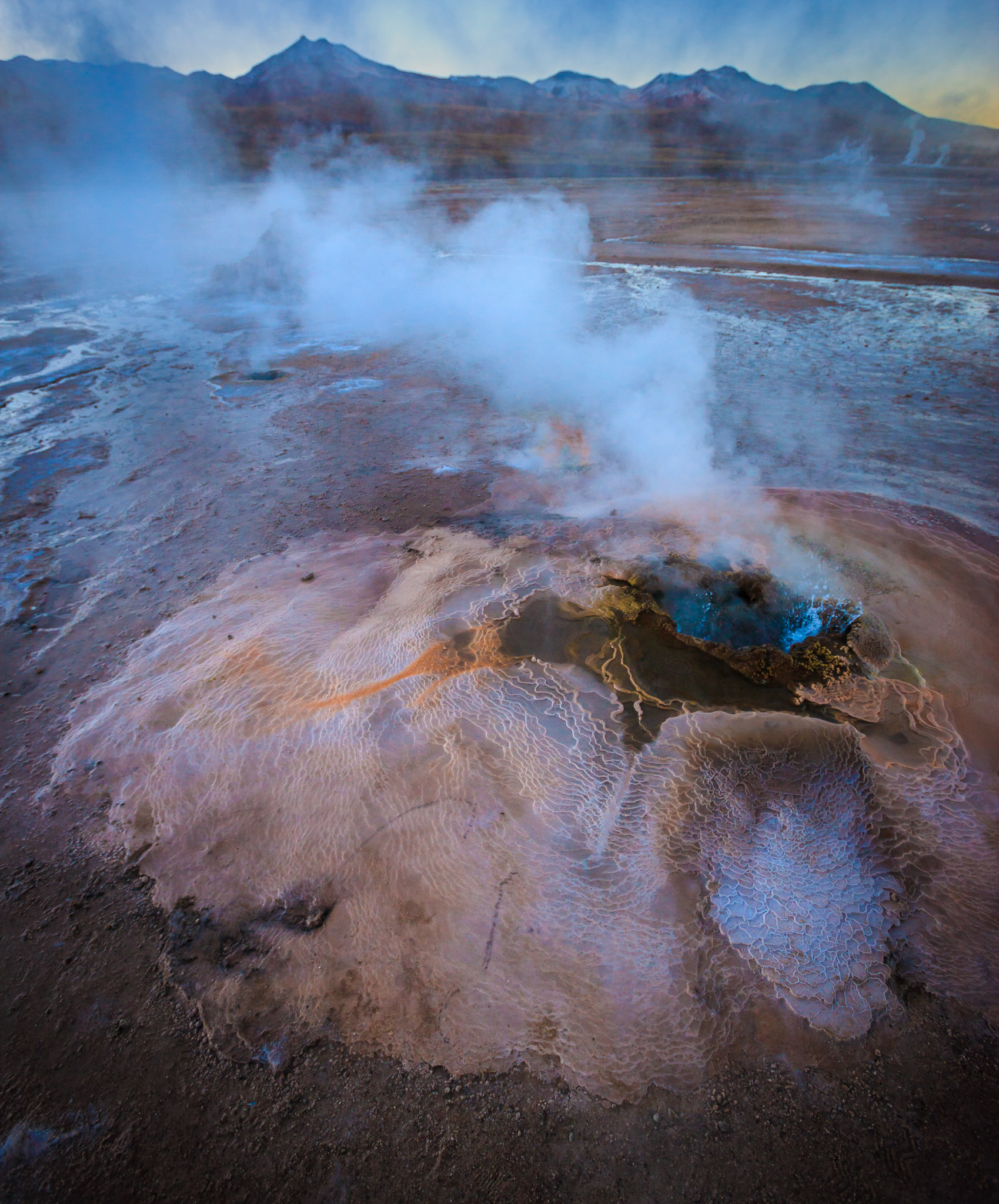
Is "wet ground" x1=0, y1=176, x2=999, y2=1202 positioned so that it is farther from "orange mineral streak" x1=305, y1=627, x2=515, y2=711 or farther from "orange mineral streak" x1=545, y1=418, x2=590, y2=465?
"orange mineral streak" x1=305, y1=627, x2=515, y2=711

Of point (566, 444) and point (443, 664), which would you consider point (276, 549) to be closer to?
point (443, 664)

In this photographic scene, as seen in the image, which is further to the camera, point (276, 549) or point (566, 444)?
point (566, 444)

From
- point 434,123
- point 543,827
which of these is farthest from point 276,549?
point 434,123

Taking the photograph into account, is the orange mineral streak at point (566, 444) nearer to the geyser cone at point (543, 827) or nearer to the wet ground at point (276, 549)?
the wet ground at point (276, 549)

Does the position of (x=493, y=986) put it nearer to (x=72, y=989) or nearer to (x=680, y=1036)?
(x=680, y=1036)

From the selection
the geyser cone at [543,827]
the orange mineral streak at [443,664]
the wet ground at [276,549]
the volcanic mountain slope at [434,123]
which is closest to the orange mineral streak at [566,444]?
the wet ground at [276,549]

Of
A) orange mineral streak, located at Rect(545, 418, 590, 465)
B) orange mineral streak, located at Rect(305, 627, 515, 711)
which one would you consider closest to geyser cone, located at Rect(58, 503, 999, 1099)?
orange mineral streak, located at Rect(305, 627, 515, 711)
